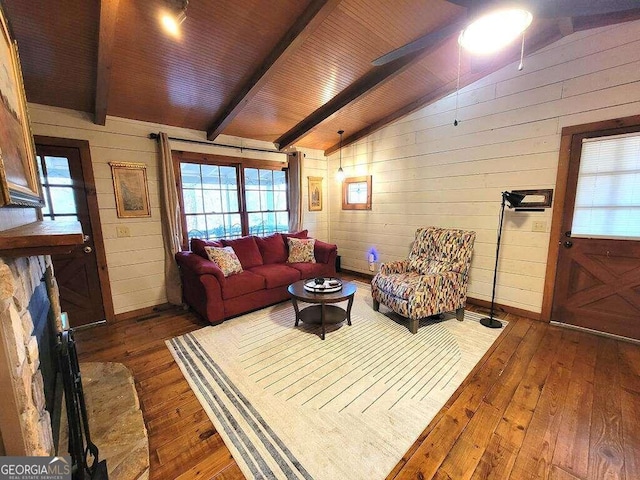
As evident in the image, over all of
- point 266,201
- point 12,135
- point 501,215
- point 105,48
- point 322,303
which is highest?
point 105,48

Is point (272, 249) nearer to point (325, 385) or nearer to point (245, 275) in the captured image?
point (245, 275)

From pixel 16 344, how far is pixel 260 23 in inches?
98.3

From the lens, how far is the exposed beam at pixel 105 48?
1.68 metres

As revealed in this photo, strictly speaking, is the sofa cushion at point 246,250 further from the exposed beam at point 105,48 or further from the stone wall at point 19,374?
the stone wall at point 19,374

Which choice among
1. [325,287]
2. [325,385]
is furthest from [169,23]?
[325,385]

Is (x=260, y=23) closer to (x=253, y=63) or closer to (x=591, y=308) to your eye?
(x=253, y=63)

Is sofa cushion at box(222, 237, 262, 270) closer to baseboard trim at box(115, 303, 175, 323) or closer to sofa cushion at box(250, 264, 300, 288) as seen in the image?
sofa cushion at box(250, 264, 300, 288)

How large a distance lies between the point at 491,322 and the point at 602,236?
4.42ft

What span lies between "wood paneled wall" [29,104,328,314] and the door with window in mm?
4578

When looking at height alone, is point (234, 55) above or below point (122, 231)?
above

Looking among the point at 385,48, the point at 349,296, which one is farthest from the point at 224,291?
the point at 385,48

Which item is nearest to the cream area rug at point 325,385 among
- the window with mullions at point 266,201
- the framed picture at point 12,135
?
the framed picture at point 12,135

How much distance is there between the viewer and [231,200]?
413cm

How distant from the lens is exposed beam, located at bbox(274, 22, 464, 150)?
101 inches
